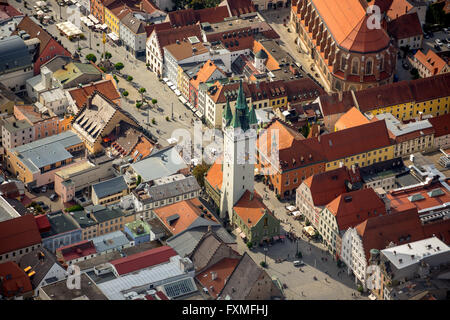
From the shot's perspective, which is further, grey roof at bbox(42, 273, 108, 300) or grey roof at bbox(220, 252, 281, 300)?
grey roof at bbox(220, 252, 281, 300)

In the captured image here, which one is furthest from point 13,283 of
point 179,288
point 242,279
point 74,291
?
point 242,279

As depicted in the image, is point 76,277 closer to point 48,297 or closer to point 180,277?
point 48,297

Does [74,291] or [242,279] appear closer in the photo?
[74,291]

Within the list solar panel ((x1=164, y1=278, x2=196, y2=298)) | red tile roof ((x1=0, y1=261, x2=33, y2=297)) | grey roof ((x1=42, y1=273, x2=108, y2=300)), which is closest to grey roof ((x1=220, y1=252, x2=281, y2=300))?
solar panel ((x1=164, y1=278, x2=196, y2=298))

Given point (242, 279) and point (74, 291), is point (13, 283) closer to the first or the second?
point (74, 291)

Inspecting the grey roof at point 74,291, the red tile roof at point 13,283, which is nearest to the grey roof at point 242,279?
the grey roof at point 74,291

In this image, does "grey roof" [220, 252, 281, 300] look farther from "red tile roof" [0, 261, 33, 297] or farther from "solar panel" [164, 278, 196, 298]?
"red tile roof" [0, 261, 33, 297]
